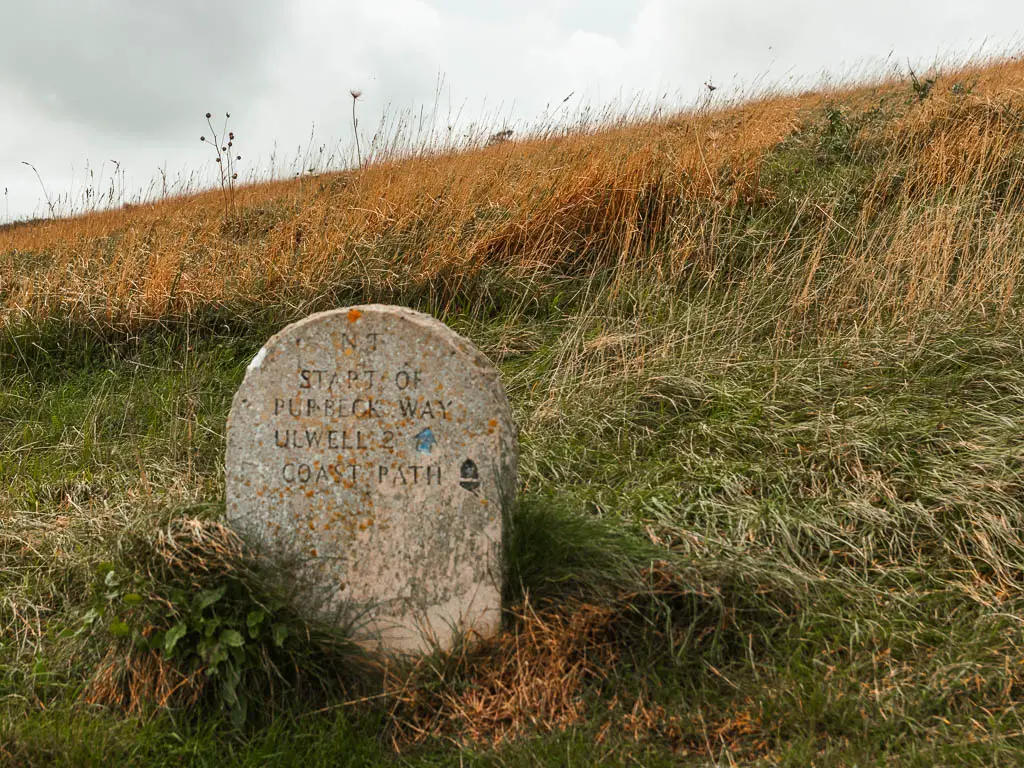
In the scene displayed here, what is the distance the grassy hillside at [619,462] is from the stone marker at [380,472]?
14 cm

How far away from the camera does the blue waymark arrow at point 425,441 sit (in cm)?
288

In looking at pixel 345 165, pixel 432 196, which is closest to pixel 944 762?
pixel 432 196

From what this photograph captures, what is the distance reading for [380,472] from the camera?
2.89m

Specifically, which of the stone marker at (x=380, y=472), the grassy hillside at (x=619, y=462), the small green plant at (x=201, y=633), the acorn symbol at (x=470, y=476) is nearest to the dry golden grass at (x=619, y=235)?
the grassy hillside at (x=619, y=462)

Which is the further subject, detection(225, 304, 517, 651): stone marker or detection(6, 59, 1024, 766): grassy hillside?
detection(225, 304, 517, 651): stone marker

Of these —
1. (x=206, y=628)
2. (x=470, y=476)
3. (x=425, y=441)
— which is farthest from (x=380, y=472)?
Result: (x=206, y=628)

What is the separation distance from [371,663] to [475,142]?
276 inches

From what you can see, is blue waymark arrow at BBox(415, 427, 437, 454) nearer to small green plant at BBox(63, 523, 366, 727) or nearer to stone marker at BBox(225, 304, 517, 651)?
stone marker at BBox(225, 304, 517, 651)

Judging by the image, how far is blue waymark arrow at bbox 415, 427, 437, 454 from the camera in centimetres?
288

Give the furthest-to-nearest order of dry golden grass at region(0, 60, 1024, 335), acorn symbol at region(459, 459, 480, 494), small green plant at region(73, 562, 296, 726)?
1. dry golden grass at region(0, 60, 1024, 335)
2. acorn symbol at region(459, 459, 480, 494)
3. small green plant at region(73, 562, 296, 726)

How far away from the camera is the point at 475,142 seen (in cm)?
896

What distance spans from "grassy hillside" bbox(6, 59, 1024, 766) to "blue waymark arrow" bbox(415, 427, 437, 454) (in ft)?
1.48

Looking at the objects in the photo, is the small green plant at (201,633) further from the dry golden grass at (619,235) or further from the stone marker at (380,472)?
the dry golden grass at (619,235)

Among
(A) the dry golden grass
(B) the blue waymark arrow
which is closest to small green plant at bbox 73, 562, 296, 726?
(B) the blue waymark arrow
